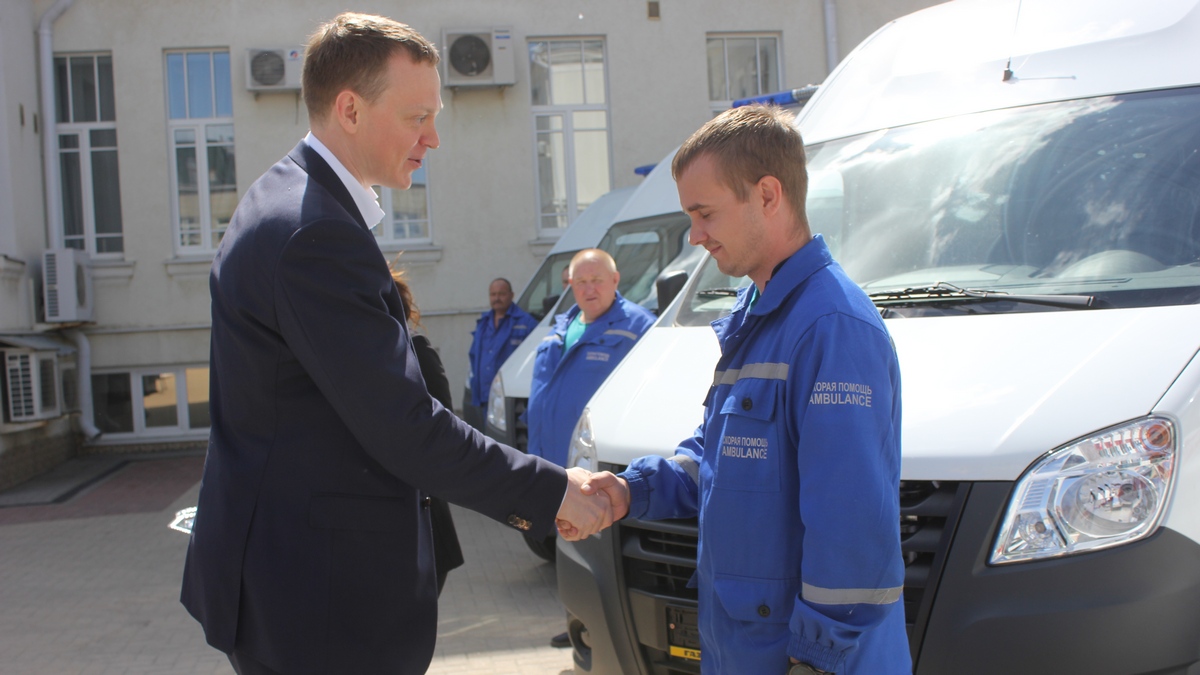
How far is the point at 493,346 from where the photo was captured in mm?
8930

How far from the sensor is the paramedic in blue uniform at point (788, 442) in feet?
6.23

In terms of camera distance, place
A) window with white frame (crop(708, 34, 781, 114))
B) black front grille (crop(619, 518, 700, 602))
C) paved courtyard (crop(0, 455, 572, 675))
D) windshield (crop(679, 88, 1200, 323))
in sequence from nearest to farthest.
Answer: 1. black front grille (crop(619, 518, 700, 602))
2. windshield (crop(679, 88, 1200, 323))
3. paved courtyard (crop(0, 455, 572, 675))
4. window with white frame (crop(708, 34, 781, 114))

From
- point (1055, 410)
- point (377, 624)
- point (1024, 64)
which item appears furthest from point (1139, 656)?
point (1024, 64)

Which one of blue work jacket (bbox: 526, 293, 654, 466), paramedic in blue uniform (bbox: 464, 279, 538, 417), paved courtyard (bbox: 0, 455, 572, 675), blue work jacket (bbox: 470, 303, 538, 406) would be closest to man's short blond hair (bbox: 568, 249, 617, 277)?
blue work jacket (bbox: 526, 293, 654, 466)

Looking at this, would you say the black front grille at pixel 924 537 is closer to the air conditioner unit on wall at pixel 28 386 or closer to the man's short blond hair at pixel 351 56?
the man's short blond hair at pixel 351 56

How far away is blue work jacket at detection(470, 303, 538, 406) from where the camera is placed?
8836 mm

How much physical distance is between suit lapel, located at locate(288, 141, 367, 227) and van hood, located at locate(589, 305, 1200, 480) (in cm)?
117

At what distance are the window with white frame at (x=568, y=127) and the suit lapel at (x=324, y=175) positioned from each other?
34.8 ft

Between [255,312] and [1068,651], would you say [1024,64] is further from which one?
[255,312]

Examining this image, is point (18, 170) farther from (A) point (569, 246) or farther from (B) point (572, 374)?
(B) point (572, 374)

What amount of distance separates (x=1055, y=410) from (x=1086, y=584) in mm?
401

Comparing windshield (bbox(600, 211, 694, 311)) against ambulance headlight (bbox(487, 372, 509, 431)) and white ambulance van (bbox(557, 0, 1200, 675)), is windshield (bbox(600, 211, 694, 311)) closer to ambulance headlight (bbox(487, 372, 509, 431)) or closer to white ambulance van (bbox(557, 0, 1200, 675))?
ambulance headlight (bbox(487, 372, 509, 431))

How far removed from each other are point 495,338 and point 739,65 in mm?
6056

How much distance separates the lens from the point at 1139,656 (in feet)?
7.40
